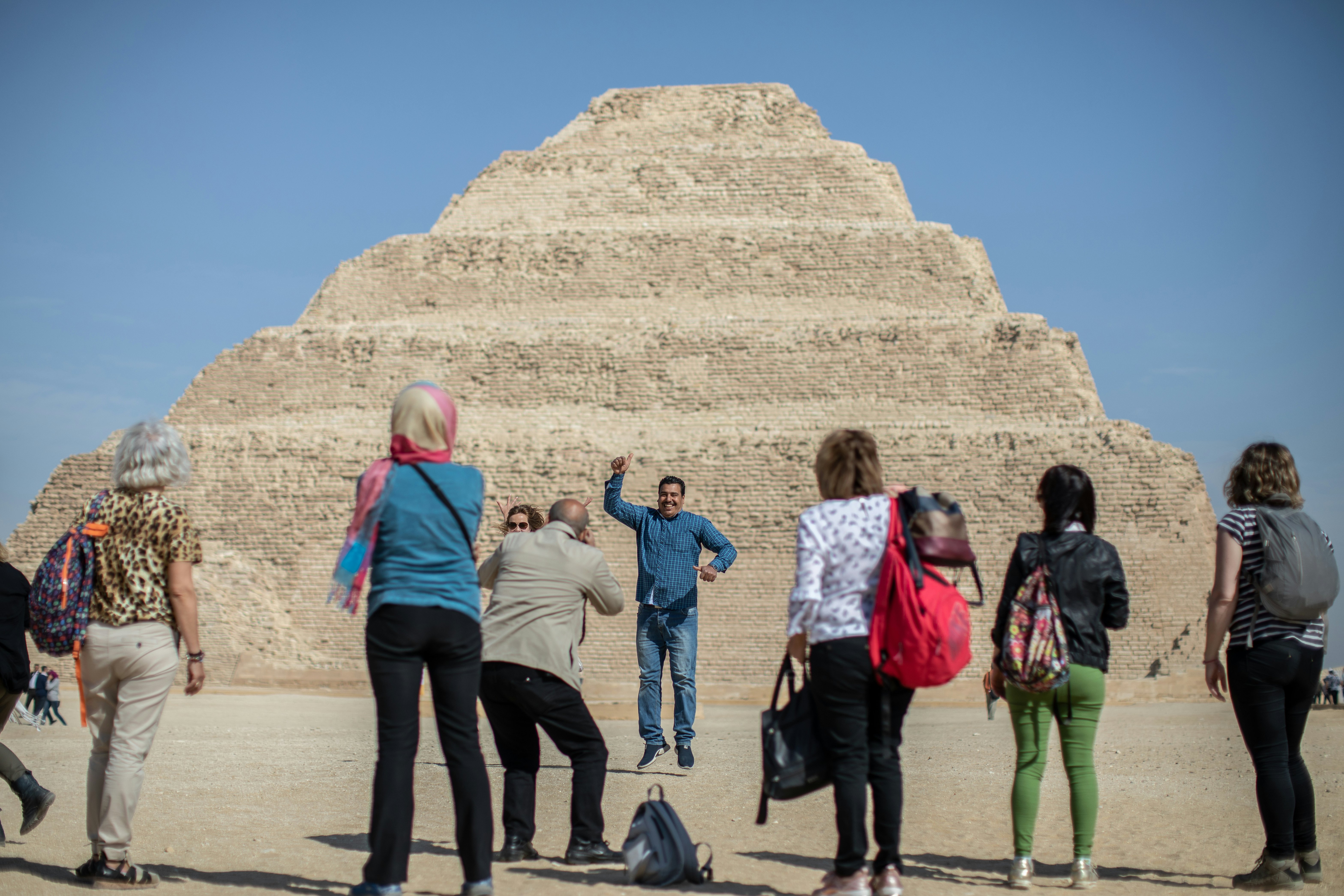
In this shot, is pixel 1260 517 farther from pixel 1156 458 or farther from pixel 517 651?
pixel 1156 458

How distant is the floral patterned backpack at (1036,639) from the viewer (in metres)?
4.22

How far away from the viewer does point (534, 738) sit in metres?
4.72

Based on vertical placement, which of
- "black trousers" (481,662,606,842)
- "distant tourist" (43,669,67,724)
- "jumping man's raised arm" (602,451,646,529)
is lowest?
"distant tourist" (43,669,67,724)

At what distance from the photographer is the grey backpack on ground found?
417 centimetres

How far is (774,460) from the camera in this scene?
24.0 m

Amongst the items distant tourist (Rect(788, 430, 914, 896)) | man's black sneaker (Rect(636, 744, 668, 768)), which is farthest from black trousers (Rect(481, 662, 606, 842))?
man's black sneaker (Rect(636, 744, 668, 768))

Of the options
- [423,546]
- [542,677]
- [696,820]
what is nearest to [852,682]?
[542,677]

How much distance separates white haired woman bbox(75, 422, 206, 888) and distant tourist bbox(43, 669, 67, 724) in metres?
10.1

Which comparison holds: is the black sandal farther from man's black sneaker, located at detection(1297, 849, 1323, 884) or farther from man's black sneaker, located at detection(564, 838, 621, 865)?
man's black sneaker, located at detection(1297, 849, 1323, 884)

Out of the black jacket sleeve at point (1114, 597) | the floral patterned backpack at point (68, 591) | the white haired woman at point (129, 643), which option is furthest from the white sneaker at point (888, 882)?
the floral patterned backpack at point (68, 591)

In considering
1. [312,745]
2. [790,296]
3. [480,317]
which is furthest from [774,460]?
[312,745]

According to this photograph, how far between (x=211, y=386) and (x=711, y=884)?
27009 mm

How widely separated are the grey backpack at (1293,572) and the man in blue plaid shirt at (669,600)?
3.18 m

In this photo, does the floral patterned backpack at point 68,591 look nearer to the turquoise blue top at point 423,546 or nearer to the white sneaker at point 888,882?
the turquoise blue top at point 423,546
